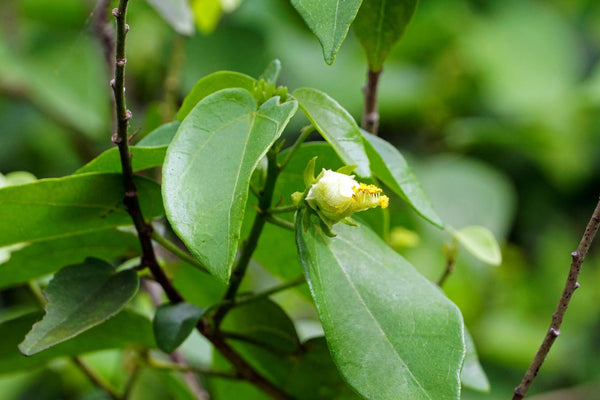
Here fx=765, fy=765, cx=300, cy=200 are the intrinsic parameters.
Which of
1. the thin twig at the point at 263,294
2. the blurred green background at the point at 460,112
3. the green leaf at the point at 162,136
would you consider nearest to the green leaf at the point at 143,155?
the green leaf at the point at 162,136

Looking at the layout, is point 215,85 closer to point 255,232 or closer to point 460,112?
point 255,232

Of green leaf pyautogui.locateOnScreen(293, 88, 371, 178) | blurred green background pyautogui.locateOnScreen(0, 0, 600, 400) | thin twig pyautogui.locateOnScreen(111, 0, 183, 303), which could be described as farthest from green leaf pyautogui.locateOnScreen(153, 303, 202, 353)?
blurred green background pyautogui.locateOnScreen(0, 0, 600, 400)

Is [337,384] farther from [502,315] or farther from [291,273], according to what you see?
[502,315]

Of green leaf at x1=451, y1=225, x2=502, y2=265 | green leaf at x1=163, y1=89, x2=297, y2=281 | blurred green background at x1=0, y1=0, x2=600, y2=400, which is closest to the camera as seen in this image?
green leaf at x1=163, y1=89, x2=297, y2=281

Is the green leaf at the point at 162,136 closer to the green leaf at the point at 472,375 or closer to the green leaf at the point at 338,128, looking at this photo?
the green leaf at the point at 338,128

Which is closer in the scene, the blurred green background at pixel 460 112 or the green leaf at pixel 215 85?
the green leaf at pixel 215 85

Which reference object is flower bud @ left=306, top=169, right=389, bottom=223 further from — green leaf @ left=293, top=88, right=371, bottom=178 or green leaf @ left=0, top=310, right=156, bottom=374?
green leaf @ left=0, top=310, right=156, bottom=374
